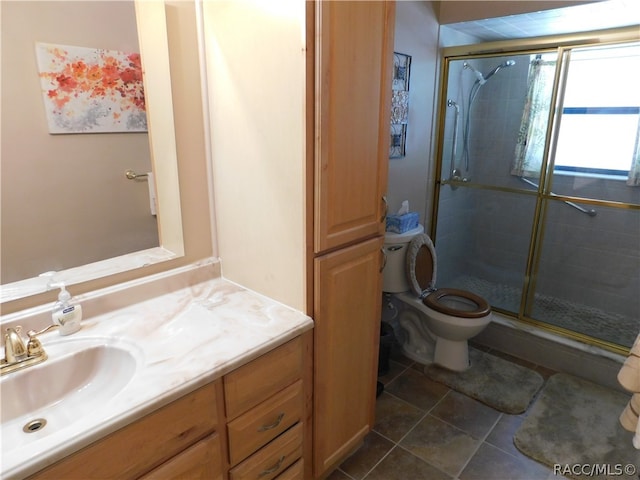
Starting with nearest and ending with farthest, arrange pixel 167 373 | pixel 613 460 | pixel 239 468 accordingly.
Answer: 1. pixel 167 373
2. pixel 239 468
3. pixel 613 460

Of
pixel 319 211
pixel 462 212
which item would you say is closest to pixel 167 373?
pixel 319 211

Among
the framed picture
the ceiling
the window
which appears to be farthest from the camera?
the window

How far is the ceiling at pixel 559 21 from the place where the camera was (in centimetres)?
210

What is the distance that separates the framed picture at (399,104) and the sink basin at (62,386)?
1.72 metres

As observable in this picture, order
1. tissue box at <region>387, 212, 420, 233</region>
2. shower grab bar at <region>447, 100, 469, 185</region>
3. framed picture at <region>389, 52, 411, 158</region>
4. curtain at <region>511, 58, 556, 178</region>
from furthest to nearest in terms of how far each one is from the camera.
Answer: shower grab bar at <region>447, 100, 469, 185</region> → curtain at <region>511, 58, 556, 178</region> → tissue box at <region>387, 212, 420, 233</region> → framed picture at <region>389, 52, 411, 158</region>

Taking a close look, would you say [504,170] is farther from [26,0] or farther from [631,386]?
[26,0]

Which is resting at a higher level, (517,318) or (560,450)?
(517,318)

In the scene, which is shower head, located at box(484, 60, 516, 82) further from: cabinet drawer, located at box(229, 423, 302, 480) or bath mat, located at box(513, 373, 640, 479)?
cabinet drawer, located at box(229, 423, 302, 480)

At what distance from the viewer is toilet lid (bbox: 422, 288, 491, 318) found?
2.36 m

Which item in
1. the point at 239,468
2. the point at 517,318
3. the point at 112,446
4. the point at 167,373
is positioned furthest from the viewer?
the point at 517,318

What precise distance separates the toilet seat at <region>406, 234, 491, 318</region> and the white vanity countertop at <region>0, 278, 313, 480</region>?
1211mm

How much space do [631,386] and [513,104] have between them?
213cm

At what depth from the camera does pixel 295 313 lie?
55.4 inches

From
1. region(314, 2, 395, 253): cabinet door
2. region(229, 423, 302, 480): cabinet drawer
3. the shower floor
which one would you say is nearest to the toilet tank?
region(314, 2, 395, 253): cabinet door
